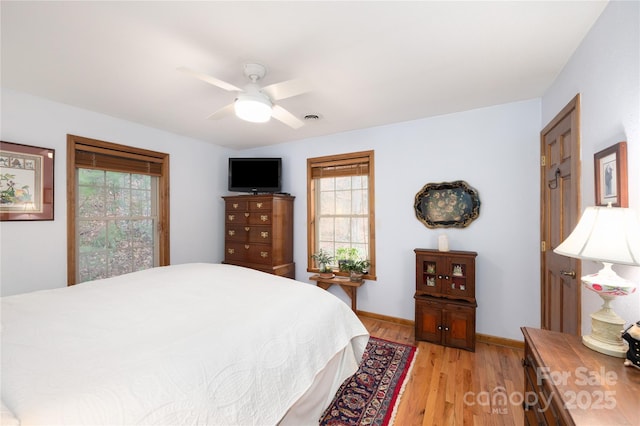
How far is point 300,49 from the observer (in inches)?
69.7

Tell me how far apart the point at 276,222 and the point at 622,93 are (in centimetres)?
328

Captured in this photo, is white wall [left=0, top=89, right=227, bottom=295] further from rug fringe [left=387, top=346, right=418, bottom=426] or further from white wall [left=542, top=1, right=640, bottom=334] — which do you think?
white wall [left=542, top=1, right=640, bottom=334]

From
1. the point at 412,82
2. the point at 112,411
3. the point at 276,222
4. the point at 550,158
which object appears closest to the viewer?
the point at 112,411

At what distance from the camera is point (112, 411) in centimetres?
82

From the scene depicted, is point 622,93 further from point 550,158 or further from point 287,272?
point 287,272

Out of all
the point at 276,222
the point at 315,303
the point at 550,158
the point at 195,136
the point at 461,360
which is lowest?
the point at 461,360

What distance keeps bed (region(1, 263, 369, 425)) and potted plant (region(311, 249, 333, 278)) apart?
1.72m

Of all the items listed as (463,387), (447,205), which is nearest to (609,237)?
(463,387)

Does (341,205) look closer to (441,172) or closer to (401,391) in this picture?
(441,172)

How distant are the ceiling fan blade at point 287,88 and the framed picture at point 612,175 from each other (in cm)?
163

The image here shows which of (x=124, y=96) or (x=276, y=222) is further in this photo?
(x=276, y=222)

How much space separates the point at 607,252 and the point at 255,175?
372cm

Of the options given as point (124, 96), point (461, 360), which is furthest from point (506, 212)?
point (124, 96)

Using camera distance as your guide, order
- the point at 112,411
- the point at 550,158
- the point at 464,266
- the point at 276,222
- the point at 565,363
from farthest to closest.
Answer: the point at 276,222 → the point at 464,266 → the point at 550,158 → the point at 565,363 → the point at 112,411
